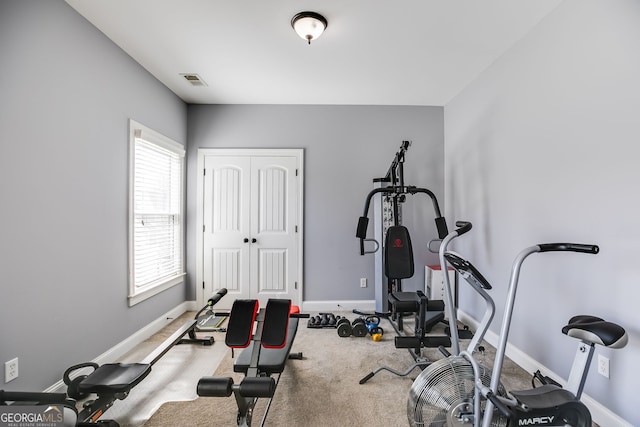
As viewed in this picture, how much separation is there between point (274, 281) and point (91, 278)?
199cm

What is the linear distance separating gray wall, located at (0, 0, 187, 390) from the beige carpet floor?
0.91 meters

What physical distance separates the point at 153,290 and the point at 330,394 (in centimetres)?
212

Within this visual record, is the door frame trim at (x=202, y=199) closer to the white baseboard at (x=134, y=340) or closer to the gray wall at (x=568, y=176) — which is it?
the white baseboard at (x=134, y=340)

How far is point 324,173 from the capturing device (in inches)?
149

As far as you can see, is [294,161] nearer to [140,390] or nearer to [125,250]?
[125,250]

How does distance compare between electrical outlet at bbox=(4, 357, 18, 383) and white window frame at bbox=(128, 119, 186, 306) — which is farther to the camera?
white window frame at bbox=(128, 119, 186, 306)

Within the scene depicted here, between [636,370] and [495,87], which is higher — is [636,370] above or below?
below

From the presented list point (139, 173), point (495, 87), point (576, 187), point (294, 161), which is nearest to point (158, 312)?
point (139, 173)

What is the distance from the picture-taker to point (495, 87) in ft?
8.82

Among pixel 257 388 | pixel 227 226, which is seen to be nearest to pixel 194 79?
pixel 227 226

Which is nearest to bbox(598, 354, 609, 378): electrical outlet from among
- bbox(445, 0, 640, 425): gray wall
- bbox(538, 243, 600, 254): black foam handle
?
bbox(445, 0, 640, 425): gray wall

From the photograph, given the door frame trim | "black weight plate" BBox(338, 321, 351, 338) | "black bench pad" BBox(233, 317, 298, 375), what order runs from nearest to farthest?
"black bench pad" BBox(233, 317, 298, 375) → "black weight plate" BBox(338, 321, 351, 338) → the door frame trim

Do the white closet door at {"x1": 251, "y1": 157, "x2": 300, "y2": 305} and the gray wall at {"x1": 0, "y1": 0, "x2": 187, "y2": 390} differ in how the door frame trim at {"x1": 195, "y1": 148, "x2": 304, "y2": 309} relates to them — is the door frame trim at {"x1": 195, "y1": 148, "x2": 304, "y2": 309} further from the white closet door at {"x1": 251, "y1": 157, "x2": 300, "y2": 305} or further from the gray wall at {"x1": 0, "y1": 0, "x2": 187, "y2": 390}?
the gray wall at {"x1": 0, "y1": 0, "x2": 187, "y2": 390}

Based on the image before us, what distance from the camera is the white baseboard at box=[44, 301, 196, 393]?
2.06 metres
